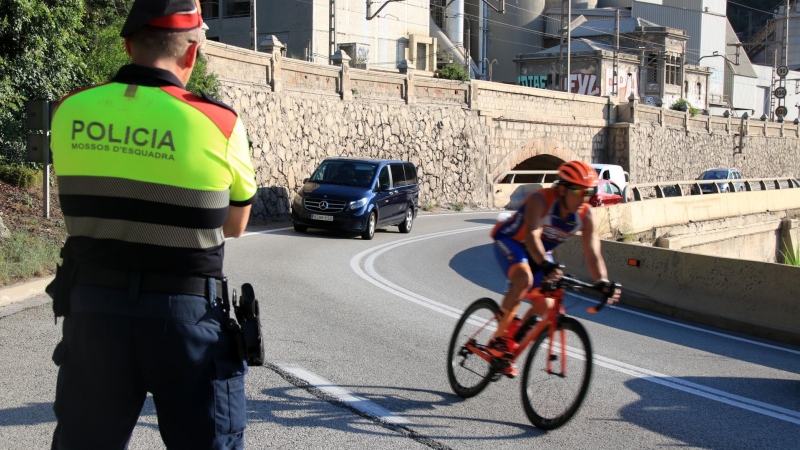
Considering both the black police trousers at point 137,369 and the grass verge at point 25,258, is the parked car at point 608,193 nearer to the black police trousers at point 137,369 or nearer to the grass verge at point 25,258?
the grass verge at point 25,258

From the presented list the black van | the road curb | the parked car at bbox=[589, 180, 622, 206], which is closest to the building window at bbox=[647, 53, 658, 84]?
the parked car at bbox=[589, 180, 622, 206]

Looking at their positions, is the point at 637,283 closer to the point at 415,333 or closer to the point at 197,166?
the point at 415,333

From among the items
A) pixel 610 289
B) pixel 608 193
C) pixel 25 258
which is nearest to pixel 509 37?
pixel 608 193

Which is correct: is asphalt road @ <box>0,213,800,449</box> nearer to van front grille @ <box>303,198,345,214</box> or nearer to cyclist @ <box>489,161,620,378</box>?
cyclist @ <box>489,161,620,378</box>

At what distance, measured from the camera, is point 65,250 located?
2.77 m

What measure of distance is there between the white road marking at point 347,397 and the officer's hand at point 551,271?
1.34 meters

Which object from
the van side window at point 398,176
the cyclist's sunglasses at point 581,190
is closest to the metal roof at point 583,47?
the van side window at point 398,176

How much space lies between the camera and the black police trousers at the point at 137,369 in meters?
2.61

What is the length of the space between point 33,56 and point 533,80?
5498 centimetres

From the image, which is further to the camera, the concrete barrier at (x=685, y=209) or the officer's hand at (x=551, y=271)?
the concrete barrier at (x=685, y=209)

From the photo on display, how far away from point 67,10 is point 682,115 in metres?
48.0

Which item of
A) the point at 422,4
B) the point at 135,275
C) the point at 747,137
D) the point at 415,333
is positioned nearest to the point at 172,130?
the point at 135,275

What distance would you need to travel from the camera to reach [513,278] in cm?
575

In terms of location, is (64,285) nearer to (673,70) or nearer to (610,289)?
(610,289)
